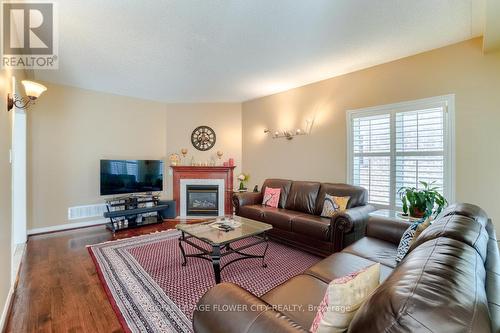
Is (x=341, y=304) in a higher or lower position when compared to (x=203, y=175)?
lower

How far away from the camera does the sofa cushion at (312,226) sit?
3006 millimetres

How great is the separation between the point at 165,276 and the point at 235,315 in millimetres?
1888

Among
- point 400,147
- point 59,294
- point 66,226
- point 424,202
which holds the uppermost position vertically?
point 400,147

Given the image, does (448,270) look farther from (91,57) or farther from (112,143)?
(112,143)

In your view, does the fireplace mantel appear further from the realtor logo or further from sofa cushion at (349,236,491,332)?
sofa cushion at (349,236,491,332)

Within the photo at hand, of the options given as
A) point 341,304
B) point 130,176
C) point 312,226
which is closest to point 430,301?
point 341,304

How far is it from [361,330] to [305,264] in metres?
2.36

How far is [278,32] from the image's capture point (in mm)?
2604

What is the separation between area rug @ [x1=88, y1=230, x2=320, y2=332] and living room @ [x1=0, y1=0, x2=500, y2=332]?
25mm

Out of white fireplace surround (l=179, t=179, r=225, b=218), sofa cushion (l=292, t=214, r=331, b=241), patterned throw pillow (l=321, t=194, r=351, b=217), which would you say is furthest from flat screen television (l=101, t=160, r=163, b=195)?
patterned throw pillow (l=321, t=194, r=351, b=217)

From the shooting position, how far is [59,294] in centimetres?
228

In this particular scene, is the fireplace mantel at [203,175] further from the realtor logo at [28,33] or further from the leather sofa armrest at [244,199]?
the realtor logo at [28,33]

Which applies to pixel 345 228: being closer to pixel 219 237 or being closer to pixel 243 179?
pixel 219 237

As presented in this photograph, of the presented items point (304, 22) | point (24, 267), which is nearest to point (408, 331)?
point (304, 22)
